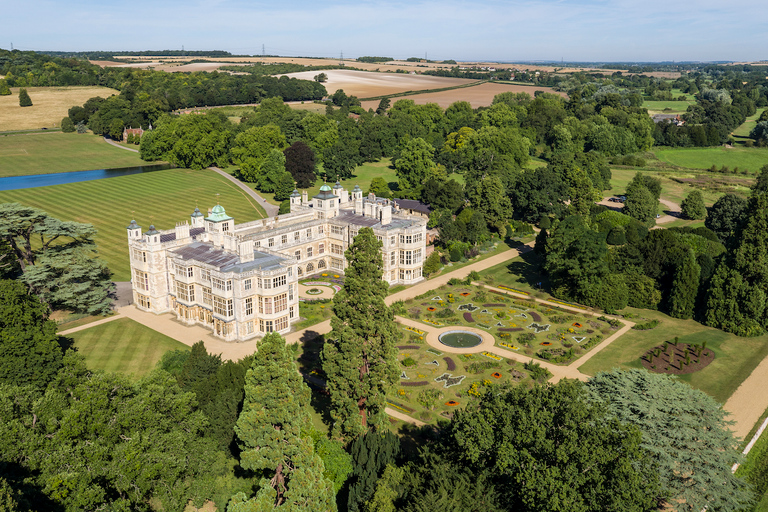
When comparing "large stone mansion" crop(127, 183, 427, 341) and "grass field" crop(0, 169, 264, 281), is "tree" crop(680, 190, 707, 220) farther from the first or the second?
"grass field" crop(0, 169, 264, 281)

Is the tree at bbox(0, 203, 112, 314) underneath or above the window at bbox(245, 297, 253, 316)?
above

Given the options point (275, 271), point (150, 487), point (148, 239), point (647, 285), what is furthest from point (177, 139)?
point (150, 487)

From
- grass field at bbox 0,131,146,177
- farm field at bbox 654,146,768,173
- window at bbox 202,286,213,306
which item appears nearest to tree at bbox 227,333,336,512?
window at bbox 202,286,213,306

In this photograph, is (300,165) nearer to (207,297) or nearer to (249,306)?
(207,297)

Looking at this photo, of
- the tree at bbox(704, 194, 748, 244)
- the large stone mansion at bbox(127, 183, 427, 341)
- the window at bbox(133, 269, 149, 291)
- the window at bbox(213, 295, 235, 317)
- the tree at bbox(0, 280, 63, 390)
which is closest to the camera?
the tree at bbox(0, 280, 63, 390)

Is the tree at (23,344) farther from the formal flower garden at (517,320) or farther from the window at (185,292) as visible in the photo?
the formal flower garden at (517,320)

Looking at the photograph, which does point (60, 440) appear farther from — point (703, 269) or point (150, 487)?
point (703, 269)
